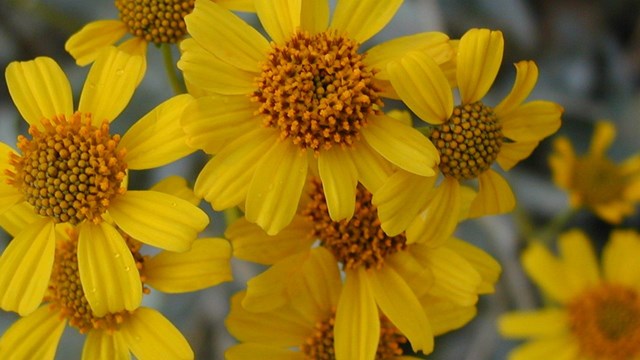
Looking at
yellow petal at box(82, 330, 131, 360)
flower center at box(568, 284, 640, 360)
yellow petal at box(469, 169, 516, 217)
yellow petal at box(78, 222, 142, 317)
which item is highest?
yellow petal at box(469, 169, 516, 217)

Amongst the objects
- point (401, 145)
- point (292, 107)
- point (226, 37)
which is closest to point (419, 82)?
point (401, 145)

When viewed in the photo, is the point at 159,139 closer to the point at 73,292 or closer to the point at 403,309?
the point at 73,292

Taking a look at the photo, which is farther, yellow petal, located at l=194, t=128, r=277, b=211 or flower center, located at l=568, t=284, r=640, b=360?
flower center, located at l=568, t=284, r=640, b=360

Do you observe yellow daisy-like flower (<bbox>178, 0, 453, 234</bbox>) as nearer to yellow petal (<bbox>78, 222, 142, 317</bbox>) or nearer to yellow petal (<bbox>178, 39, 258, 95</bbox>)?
yellow petal (<bbox>178, 39, 258, 95</bbox>)

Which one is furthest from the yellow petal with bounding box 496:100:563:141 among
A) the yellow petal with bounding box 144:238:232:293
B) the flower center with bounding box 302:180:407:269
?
the yellow petal with bounding box 144:238:232:293

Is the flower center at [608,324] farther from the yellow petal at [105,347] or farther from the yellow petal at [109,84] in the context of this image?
the yellow petal at [109,84]

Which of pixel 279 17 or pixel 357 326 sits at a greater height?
pixel 279 17

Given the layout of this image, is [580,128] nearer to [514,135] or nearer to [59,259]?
[514,135]
